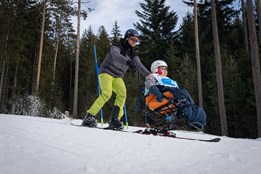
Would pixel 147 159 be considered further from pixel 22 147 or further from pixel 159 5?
pixel 159 5

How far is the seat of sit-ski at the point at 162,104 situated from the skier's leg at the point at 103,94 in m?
0.95

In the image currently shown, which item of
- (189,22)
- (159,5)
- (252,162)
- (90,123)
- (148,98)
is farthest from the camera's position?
(159,5)

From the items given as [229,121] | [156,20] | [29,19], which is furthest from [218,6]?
[29,19]

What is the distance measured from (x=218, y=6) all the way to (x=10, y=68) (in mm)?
23945

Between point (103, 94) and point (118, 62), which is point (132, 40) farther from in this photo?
point (103, 94)

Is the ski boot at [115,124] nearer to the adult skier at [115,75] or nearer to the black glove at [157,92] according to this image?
the adult skier at [115,75]

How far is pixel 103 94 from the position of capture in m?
4.68

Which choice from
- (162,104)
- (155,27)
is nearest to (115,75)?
(162,104)

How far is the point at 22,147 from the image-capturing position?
1983 millimetres

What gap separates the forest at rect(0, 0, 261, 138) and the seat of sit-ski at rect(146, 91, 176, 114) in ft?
25.7

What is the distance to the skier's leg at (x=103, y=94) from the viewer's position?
4668 mm

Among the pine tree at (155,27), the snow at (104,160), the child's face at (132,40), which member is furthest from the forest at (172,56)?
the snow at (104,160)

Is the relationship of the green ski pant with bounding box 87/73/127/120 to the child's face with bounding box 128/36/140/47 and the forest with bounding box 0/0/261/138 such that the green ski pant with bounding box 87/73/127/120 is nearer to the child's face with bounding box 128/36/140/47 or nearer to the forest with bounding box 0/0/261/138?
the child's face with bounding box 128/36/140/47

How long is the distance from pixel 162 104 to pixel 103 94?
52.9 inches
